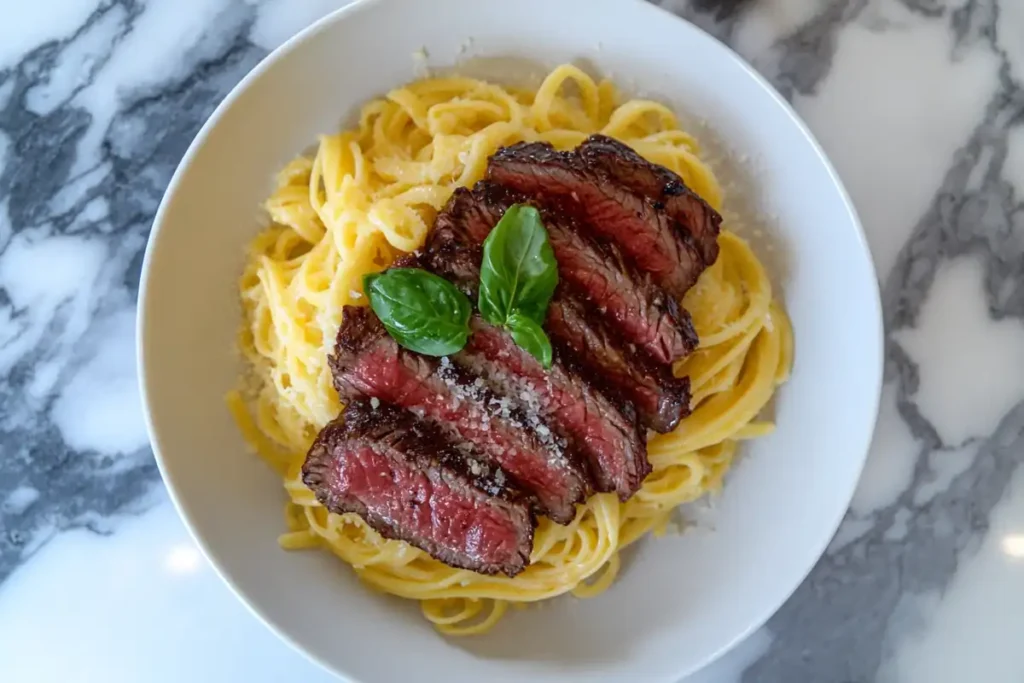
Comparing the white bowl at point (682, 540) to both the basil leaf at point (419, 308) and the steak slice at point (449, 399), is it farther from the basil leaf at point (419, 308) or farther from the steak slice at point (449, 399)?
the basil leaf at point (419, 308)

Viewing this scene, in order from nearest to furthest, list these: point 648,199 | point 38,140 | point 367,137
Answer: point 648,199
point 367,137
point 38,140

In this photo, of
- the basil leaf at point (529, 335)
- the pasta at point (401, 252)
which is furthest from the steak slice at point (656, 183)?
the basil leaf at point (529, 335)

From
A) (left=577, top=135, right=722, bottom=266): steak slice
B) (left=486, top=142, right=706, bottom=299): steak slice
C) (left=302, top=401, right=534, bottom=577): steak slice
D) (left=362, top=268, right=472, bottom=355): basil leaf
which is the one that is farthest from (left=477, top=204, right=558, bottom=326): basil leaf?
(left=302, top=401, right=534, bottom=577): steak slice

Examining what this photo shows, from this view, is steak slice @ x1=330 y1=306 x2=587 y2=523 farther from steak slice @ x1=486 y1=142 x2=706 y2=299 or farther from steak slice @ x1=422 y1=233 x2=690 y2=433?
steak slice @ x1=486 y1=142 x2=706 y2=299

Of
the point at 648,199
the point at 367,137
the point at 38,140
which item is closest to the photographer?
the point at 648,199

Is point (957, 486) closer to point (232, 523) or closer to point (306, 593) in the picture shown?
point (306, 593)

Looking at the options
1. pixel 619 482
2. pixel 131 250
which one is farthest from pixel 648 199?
pixel 131 250

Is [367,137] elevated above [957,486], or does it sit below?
above
